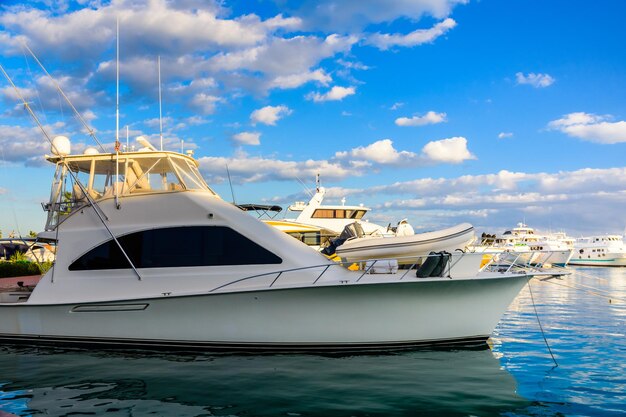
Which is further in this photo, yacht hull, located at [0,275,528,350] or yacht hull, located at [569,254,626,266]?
yacht hull, located at [569,254,626,266]

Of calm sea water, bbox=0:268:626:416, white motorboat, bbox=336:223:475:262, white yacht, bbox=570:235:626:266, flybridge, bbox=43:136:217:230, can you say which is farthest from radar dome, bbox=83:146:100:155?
white yacht, bbox=570:235:626:266

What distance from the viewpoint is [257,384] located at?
→ 670 centimetres

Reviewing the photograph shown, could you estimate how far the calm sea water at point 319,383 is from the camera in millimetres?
5840

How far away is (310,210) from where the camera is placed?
2839 centimetres

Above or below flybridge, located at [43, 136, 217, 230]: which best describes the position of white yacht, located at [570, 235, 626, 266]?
below

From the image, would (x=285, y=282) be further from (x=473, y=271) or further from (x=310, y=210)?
(x=310, y=210)

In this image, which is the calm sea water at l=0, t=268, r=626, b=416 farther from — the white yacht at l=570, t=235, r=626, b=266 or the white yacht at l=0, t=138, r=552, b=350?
the white yacht at l=570, t=235, r=626, b=266

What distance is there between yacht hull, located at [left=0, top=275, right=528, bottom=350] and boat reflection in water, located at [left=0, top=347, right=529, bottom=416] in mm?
250

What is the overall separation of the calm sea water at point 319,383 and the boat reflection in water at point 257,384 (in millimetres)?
13

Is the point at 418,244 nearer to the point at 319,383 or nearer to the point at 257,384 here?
the point at 319,383

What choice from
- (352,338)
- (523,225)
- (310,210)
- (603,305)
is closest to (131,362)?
(352,338)

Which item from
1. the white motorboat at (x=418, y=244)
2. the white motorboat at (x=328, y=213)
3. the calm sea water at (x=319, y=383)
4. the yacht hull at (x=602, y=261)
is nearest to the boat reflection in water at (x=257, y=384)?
the calm sea water at (x=319, y=383)

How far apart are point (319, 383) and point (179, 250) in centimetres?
338

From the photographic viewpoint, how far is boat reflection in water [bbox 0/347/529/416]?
231 inches
